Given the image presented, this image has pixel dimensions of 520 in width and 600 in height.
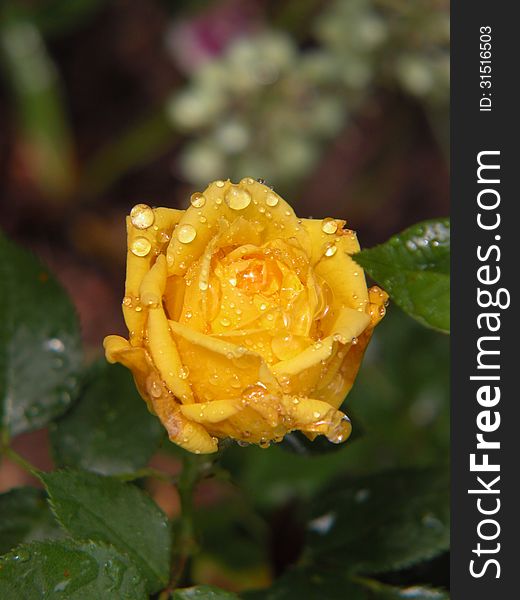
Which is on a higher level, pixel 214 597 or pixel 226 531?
pixel 226 531

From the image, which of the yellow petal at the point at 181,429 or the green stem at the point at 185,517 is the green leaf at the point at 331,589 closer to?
the green stem at the point at 185,517

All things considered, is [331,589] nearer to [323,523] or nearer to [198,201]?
[323,523]

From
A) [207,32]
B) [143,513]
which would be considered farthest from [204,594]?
[207,32]

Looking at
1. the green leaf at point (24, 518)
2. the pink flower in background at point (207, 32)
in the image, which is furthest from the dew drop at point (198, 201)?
the pink flower in background at point (207, 32)

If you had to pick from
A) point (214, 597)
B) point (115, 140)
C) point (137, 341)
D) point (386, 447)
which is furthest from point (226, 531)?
point (115, 140)

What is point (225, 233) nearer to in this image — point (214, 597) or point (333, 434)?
point (333, 434)

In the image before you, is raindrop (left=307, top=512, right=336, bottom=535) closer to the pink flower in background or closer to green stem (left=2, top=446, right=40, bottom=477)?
green stem (left=2, top=446, right=40, bottom=477)

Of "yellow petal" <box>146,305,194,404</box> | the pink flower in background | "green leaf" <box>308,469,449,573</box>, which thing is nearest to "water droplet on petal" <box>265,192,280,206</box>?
"yellow petal" <box>146,305,194,404</box>
